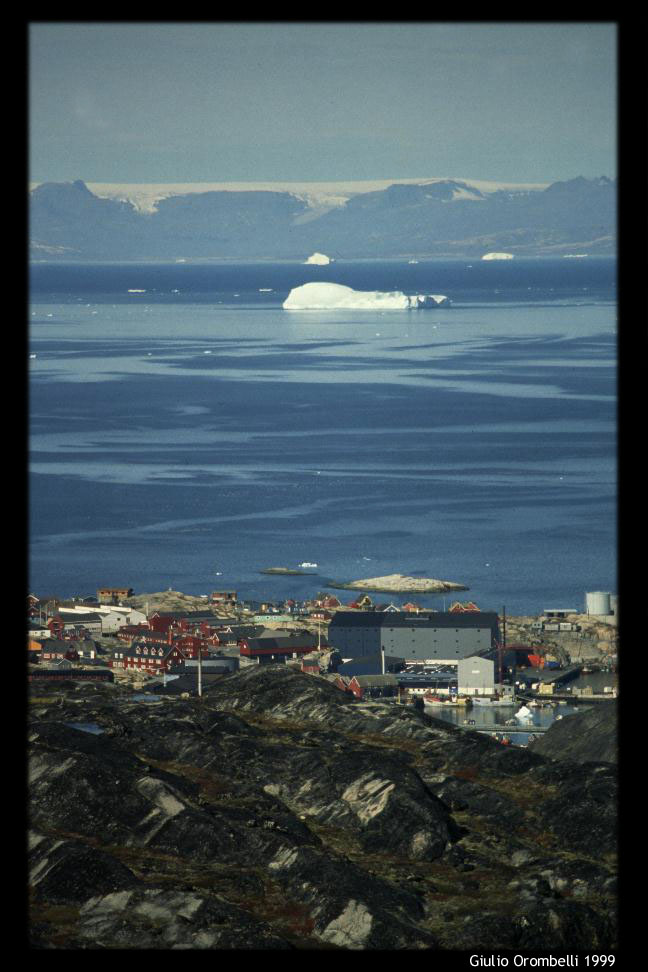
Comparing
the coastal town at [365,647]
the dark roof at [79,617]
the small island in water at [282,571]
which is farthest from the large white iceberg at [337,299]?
the dark roof at [79,617]

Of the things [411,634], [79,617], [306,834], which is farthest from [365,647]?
[306,834]

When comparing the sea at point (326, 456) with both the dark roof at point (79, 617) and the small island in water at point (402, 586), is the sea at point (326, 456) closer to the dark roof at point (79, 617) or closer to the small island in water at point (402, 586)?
the small island in water at point (402, 586)

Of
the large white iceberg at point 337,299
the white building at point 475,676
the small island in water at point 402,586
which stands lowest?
the white building at point 475,676

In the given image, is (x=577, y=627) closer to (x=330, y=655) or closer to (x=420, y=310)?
(x=330, y=655)

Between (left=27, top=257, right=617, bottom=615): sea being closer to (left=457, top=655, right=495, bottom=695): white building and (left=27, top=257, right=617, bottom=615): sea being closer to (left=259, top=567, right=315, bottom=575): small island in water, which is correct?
(left=259, top=567, right=315, bottom=575): small island in water

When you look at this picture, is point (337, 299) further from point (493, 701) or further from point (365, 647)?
point (493, 701)
